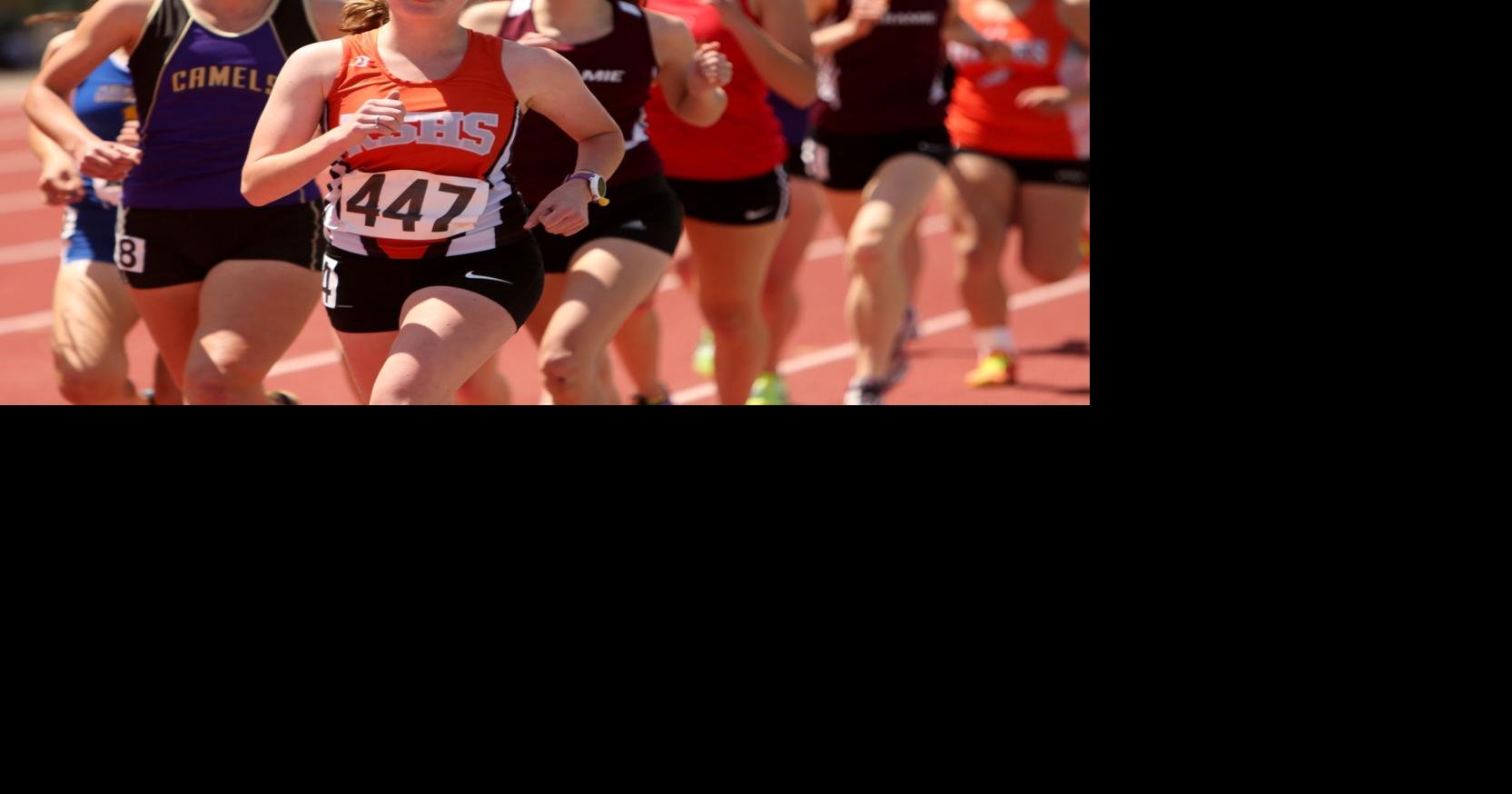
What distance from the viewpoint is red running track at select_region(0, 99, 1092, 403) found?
7668mm

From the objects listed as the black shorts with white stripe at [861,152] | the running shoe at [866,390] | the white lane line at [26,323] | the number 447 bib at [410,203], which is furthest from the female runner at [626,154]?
the white lane line at [26,323]

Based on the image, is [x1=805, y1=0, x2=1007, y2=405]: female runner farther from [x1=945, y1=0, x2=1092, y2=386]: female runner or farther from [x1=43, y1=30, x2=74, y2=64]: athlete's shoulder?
[x1=43, y1=30, x2=74, y2=64]: athlete's shoulder

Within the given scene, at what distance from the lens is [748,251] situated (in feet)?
18.1

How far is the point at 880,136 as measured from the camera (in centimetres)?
648

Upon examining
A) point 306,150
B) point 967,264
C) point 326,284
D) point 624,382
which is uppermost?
point 306,150

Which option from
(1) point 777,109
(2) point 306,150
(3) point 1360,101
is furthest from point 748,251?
(3) point 1360,101

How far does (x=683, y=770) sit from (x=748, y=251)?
2.66 m

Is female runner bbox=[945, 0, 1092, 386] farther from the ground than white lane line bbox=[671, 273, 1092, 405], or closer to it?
farther from the ground

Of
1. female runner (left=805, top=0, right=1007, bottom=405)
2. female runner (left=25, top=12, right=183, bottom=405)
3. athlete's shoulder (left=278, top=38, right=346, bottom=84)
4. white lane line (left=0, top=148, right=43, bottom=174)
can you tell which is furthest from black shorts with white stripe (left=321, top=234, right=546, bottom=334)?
white lane line (left=0, top=148, right=43, bottom=174)

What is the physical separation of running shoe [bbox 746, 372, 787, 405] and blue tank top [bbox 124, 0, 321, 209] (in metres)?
2.22

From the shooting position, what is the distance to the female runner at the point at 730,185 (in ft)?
17.8

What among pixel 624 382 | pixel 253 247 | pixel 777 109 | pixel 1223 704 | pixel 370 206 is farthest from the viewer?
pixel 624 382

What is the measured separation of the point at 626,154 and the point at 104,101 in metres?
1.65

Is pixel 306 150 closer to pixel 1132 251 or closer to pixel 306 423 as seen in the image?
pixel 306 423
